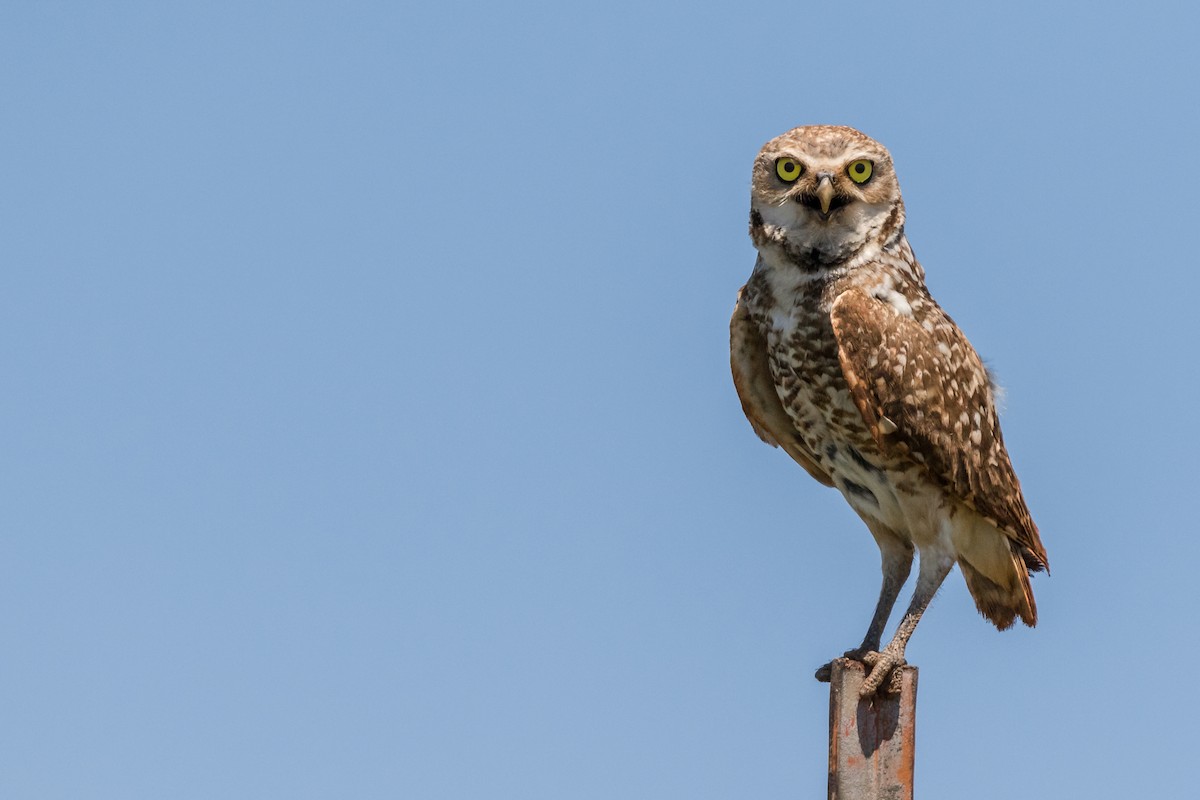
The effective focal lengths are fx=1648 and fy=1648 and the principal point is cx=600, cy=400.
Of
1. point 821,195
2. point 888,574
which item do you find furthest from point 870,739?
point 821,195

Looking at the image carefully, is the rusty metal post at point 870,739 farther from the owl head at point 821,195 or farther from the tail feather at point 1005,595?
the owl head at point 821,195

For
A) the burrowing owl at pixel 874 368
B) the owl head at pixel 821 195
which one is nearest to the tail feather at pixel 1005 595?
the burrowing owl at pixel 874 368

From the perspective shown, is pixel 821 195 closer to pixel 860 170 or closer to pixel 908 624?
pixel 860 170

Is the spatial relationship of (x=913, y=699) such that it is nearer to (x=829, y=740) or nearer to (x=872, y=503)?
(x=829, y=740)

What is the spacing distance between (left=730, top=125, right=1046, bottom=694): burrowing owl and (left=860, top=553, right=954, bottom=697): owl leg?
0.03 feet

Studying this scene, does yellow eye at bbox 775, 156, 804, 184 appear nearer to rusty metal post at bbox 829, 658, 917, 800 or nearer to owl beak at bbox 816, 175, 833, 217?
owl beak at bbox 816, 175, 833, 217

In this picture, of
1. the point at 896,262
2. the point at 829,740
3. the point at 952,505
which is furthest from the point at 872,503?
the point at 829,740

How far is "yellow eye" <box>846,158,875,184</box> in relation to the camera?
8039mm

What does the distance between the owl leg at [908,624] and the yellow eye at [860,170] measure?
1.91 metres

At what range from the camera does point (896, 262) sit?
8.27 metres

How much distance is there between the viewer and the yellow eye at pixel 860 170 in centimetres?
804

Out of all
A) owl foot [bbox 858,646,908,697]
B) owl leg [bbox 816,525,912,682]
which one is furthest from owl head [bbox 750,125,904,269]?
owl foot [bbox 858,646,908,697]

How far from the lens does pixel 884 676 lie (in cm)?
726

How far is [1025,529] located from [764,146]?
7.69 feet
